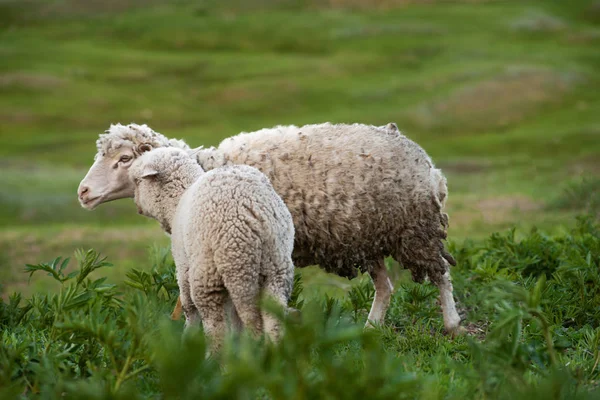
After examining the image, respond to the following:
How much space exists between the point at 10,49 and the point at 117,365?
43765 millimetres

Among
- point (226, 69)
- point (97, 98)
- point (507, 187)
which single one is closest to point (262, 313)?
point (507, 187)

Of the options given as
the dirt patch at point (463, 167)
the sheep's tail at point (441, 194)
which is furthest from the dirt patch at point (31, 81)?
the sheep's tail at point (441, 194)

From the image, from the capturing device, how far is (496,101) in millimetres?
31750

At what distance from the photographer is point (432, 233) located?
606cm

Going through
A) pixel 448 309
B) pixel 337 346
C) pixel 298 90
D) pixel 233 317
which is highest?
pixel 233 317

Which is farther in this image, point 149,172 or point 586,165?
point 586,165

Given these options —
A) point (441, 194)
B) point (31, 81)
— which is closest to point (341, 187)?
point (441, 194)

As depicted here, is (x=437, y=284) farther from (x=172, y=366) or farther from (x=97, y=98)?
(x=97, y=98)

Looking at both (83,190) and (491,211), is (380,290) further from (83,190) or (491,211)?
(491,211)

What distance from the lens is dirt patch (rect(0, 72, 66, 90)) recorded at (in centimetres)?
3638

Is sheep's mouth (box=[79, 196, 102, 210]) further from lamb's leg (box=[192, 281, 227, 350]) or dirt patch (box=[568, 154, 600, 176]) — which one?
dirt patch (box=[568, 154, 600, 176])

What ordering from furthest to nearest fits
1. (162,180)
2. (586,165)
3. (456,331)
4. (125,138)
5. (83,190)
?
(586,165), (456,331), (125,138), (83,190), (162,180)

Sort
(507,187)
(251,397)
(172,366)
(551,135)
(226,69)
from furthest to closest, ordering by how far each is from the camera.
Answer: (226,69) < (551,135) < (507,187) < (251,397) < (172,366)

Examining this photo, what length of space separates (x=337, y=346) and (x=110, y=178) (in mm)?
2089
